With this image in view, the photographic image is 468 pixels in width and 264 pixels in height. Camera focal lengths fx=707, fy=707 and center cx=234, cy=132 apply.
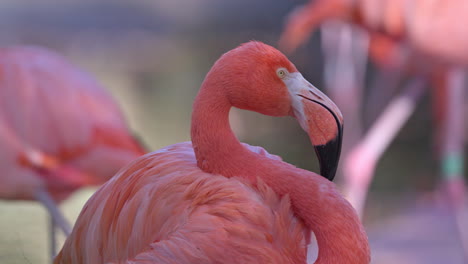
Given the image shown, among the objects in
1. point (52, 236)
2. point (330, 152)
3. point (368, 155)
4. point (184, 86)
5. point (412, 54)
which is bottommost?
point (52, 236)

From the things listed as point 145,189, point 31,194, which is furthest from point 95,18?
point 145,189

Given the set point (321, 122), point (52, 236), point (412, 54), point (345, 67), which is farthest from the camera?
point (345, 67)

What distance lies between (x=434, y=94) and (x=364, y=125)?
1.87 meters

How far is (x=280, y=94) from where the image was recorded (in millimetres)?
1388

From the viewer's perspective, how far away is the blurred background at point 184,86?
11.6 feet

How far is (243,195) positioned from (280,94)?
0.70 ft

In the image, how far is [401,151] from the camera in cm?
522

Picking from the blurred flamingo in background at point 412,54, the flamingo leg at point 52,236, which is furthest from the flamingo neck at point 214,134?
the blurred flamingo in background at point 412,54

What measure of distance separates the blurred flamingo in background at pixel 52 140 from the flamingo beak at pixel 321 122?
57.2 inches

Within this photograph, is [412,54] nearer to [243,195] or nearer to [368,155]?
[368,155]

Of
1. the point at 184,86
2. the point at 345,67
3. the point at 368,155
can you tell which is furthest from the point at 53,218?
the point at 184,86

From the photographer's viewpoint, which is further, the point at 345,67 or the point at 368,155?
the point at 345,67

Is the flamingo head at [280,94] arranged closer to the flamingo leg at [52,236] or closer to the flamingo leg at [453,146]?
the flamingo leg at [52,236]

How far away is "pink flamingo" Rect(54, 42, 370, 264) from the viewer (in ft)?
4.26
